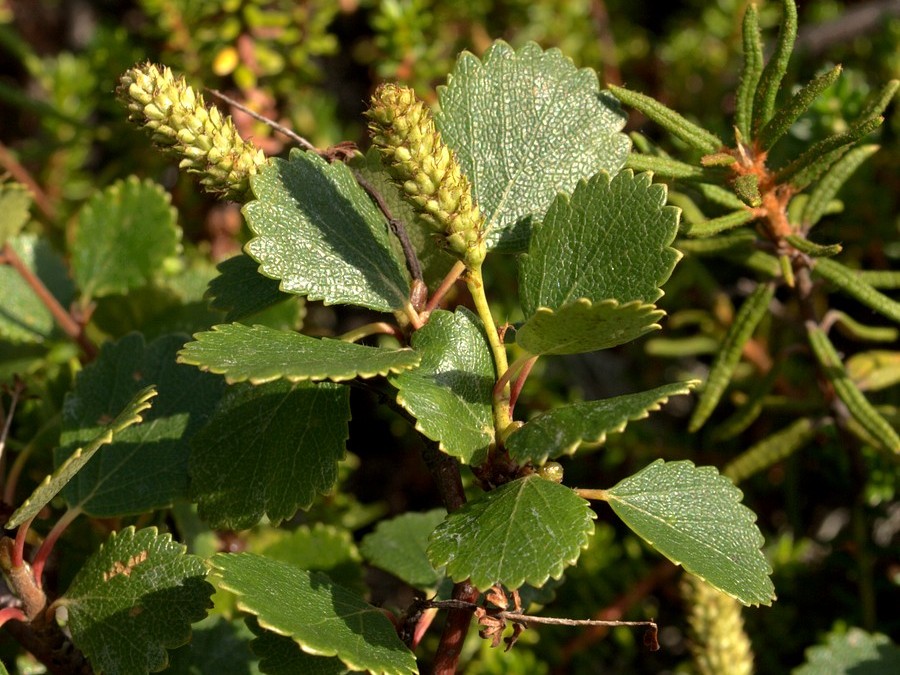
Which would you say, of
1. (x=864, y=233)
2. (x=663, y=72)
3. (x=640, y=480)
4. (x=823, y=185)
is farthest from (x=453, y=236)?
(x=663, y=72)

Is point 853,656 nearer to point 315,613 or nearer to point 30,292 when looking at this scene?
point 315,613

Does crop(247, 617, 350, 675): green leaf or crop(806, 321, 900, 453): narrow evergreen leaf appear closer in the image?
crop(247, 617, 350, 675): green leaf

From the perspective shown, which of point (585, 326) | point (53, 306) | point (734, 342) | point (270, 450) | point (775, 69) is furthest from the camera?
point (53, 306)

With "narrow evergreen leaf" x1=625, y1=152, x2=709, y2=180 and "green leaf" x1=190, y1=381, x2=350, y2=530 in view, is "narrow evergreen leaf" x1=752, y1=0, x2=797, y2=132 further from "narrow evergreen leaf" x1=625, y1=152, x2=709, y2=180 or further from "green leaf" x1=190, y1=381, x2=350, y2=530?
"green leaf" x1=190, y1=381, x2=350, y2=530

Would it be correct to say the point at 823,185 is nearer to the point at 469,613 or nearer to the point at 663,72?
the point at 469,613

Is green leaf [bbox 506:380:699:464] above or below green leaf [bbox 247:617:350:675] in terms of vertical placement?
above

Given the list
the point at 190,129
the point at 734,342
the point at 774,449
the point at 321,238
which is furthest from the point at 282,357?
the point at 774,449

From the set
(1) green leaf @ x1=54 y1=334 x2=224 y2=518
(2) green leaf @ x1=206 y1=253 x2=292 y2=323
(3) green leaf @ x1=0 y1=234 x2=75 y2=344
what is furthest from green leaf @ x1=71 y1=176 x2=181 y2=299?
(2) green leaf @ x1=206 y1=253 x2=292 y2=323
